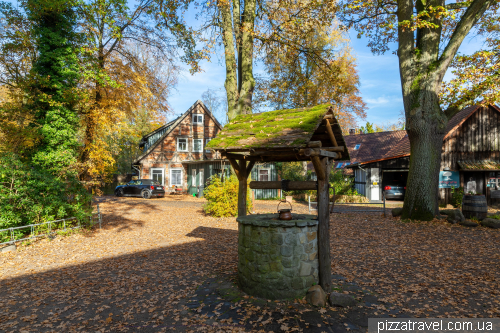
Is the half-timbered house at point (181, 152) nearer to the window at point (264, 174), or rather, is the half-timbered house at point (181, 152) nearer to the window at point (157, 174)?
the window at point (157, 174)

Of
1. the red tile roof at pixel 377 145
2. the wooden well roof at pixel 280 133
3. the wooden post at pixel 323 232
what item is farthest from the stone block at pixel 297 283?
the red tile roof at pixel 377 145

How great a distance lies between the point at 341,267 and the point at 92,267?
5.91m

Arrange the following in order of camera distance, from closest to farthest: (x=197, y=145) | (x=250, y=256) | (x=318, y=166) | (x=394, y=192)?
(x=318, y=166) → (x=250, y=256) → (x=394, y=192) → (x=197, y=145)

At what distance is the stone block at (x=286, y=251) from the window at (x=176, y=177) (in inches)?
912

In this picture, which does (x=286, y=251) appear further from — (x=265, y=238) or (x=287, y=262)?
(x=265, y=238)

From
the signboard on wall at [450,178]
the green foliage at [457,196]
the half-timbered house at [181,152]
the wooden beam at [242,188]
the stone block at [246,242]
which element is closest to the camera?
the stone block at [246,242]

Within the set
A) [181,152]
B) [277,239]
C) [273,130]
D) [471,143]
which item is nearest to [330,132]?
[273,130]

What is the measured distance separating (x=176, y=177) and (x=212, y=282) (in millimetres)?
21958

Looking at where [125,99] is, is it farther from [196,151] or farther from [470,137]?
[470,137]

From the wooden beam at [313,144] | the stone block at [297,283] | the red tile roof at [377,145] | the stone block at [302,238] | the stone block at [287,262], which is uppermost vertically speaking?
the red tile roof at [377,145]

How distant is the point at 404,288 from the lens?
521 centimetres

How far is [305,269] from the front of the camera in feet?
15.8

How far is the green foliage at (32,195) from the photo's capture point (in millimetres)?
8047

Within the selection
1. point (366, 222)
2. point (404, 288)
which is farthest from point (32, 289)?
point (366, 222)
